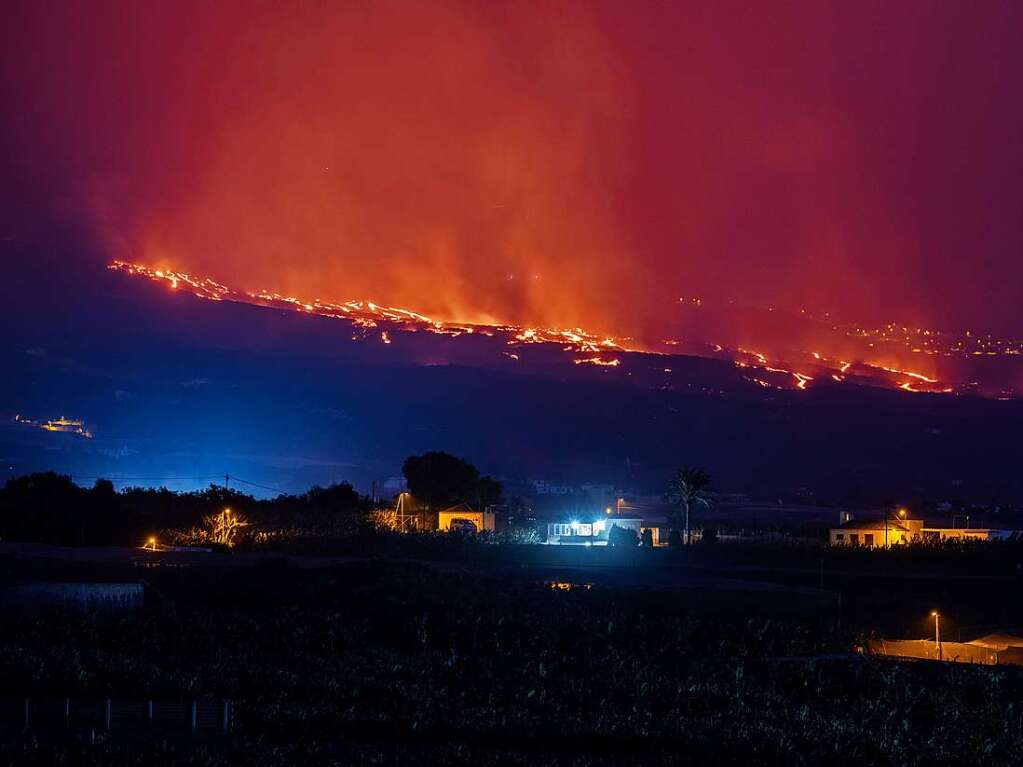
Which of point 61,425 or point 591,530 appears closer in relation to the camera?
point 591,530

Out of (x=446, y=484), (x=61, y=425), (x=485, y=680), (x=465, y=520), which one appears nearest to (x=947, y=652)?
(x=485, y=680)

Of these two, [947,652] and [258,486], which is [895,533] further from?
[258,486]

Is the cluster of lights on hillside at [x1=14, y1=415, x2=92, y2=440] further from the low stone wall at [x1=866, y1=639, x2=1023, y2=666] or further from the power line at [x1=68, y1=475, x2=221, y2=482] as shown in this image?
the low stone wall at [x1=866, y1=639, x2=1023, y2=666]

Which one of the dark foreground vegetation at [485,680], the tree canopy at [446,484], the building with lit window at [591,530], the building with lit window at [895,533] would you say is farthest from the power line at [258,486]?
the dark foreground vegetation at [485,680]

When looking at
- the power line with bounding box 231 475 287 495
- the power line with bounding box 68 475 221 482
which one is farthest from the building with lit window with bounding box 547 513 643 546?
the power line with bounding box 68 475 221 482

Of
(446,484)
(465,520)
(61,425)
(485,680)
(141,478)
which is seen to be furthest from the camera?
(61,425)

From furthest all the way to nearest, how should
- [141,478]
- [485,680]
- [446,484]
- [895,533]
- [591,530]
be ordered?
[141,478], [446,484], [591,530], [895,533], [485,680]

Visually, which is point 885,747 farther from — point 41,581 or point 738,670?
Result: point 41,581

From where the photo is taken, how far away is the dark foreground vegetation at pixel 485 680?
22.8 meters

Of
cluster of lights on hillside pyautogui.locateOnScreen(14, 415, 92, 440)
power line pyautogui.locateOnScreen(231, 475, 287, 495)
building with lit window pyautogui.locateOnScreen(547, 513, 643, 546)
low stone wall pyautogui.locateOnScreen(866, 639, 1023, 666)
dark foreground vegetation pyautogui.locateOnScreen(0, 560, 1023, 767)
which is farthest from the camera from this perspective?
cluster of lights on hillside pyautogui.locateOnScreen(14, 415, 92, 440)

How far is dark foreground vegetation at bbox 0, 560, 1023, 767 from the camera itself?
899 inches

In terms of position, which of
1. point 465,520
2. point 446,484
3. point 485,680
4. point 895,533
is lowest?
point 485,680

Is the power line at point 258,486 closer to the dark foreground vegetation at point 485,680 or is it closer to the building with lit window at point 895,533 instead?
the building with lit window at point 895,533

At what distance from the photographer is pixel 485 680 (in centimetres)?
2903
